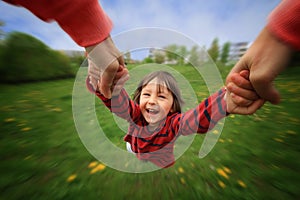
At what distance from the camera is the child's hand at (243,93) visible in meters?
0.58

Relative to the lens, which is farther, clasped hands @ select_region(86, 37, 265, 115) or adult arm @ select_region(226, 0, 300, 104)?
clasped hands @ select_region(86, 37, 265, 115)

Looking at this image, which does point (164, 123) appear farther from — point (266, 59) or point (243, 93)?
point (266, 59)

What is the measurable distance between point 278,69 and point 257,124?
2.81 meters

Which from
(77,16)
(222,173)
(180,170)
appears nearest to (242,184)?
(222,173)

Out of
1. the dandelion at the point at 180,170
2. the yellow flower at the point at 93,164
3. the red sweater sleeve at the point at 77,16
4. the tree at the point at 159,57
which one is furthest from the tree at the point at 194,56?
the yellow flower at the point at 93,164

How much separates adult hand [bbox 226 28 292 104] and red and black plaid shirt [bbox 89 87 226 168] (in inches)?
14.5

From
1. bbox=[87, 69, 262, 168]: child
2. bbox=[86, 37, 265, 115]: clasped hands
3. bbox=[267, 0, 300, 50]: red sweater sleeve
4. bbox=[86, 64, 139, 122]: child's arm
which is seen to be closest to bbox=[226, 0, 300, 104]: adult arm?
bbox=[267, 0, 300, 50]: red sweater sleeve

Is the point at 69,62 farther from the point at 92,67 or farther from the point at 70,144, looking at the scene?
the point at 92,67

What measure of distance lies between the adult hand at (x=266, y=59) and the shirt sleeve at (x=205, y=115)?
0.36m

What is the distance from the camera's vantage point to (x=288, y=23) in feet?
1.31

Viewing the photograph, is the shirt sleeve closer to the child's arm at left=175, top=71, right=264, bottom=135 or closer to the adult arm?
the child's arm at left=175, top=71, right=264, bottom=135

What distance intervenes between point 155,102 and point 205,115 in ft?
1.49

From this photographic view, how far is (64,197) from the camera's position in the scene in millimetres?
1459

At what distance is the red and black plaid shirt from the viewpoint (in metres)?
0.94
